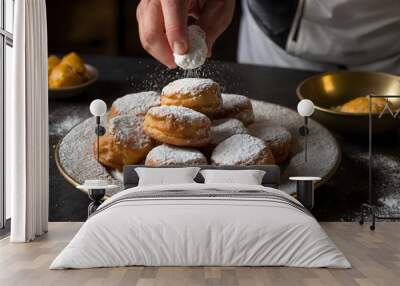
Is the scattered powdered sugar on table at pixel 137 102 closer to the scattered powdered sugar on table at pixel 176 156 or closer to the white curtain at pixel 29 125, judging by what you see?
the scattered powdered sugar on table at pixel 176 156

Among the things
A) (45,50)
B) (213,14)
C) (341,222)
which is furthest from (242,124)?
(45,50)

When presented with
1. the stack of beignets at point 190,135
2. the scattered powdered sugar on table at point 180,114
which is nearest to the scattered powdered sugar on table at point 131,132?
the stack of beignets at point 190,135

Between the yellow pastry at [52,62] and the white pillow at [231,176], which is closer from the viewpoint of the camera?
the white pillow at [231,176]

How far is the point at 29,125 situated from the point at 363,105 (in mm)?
1907

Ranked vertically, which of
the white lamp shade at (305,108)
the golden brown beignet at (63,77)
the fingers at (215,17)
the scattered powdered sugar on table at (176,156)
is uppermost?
the fingers at (215,17)

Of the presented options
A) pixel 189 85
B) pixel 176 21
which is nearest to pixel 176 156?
pixel 189 85

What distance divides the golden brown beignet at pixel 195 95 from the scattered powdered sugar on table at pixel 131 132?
9.2 inches

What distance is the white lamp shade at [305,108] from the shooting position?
3834 mm

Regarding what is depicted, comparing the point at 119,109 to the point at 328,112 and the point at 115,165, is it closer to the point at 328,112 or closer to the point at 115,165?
the point at 115,165

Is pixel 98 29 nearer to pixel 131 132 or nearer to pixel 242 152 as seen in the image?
pixel 131 132

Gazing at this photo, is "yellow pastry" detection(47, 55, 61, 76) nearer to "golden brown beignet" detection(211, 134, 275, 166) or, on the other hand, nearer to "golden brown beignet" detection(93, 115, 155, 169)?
"golden brown beignet" detection(93, 115, 155, 169)

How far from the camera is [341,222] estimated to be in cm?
396

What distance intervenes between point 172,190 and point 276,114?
1.08m

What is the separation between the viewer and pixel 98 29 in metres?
4.00
